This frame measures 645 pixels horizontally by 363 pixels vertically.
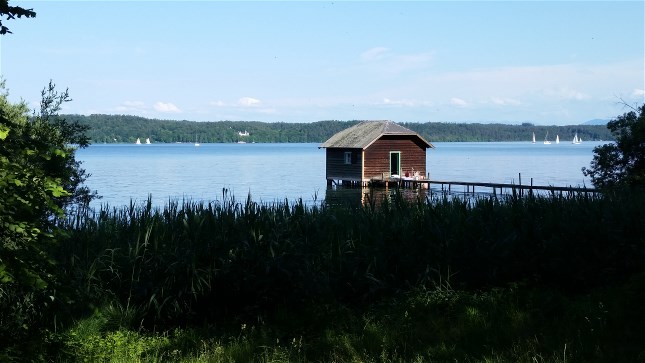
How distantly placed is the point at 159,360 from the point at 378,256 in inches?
141

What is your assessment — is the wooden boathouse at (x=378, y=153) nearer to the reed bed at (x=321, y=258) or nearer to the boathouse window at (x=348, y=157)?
the boathouse window at (x=348, y=157)

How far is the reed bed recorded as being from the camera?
9.88 metres

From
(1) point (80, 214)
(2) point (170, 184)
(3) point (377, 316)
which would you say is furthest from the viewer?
→ (2) point (170, 184)

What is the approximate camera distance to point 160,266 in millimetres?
10156

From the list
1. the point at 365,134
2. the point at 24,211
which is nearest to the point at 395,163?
the point at 365,134

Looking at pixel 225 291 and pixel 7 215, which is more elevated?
pixel 7 215

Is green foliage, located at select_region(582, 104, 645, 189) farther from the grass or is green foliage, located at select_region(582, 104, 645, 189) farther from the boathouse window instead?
the boathouse window

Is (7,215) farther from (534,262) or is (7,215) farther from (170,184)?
(170,184)

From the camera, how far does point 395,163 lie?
65.5m

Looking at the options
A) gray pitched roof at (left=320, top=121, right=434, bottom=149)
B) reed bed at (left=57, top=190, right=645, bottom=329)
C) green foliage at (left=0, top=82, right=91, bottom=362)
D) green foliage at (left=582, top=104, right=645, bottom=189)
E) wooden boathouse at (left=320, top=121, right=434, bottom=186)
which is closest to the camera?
green foliage at (left=0, top=82, right=91, bottom=362)

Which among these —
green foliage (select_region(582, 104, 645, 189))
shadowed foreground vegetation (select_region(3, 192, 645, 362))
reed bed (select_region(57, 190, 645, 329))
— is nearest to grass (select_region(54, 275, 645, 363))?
shadowed foreground vegetation (select_region(3, 192, 645, 362))

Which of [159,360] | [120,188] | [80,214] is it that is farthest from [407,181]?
[159,360]

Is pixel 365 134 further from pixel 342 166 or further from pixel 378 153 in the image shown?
pixel 342 166

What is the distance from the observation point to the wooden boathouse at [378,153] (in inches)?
2485
